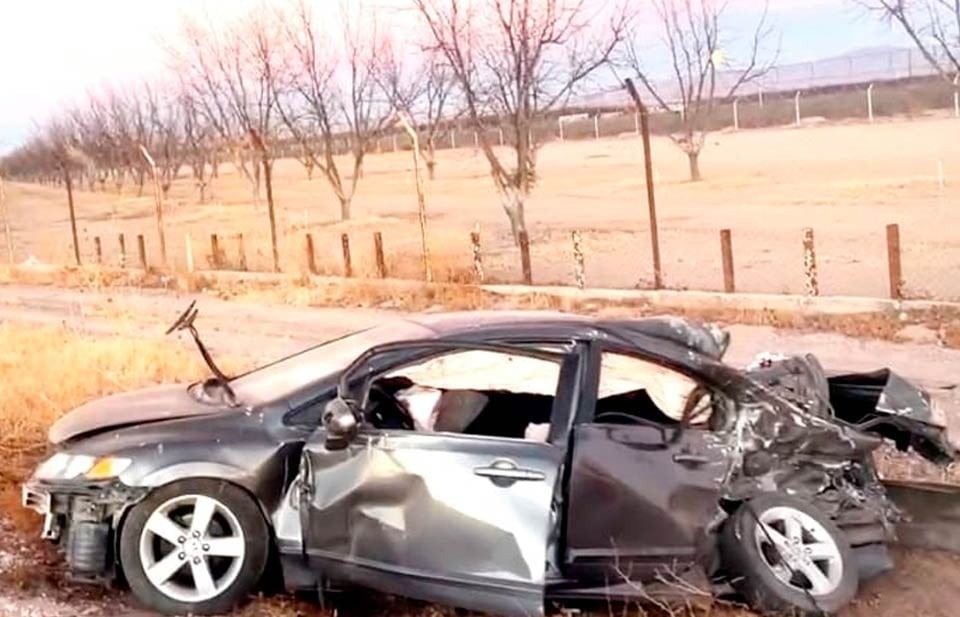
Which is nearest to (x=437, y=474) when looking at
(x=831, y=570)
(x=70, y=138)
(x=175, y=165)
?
(x=831, y=570)

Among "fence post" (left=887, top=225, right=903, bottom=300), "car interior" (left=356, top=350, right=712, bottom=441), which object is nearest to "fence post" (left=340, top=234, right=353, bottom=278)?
"fence post" (left=887, top=225, right=903, bottom=300)

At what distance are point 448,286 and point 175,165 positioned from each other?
171 feet

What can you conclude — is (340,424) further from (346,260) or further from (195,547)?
(346,260)

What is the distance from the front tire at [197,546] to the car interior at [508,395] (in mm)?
709

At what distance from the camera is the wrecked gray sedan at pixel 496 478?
4.94m

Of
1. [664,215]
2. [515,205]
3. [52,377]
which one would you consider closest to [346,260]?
[515,205]

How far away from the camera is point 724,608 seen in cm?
514

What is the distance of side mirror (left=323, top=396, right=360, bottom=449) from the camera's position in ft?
16.4

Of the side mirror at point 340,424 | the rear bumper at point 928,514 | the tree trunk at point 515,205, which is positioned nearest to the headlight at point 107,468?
the side mirror at point 340,424

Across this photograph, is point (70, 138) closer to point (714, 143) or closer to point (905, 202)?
point (714, 143)

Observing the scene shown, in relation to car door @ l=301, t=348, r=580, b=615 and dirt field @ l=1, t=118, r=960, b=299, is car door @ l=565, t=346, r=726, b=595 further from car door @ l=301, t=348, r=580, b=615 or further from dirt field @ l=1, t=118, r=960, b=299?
dirt field @ l=1, t=118, r=960, b=299

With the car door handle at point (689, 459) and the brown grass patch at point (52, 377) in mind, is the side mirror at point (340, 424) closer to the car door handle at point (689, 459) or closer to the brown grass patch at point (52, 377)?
the car door handle at point (689, 459)

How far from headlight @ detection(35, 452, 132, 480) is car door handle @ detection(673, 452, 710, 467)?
2.32 meters

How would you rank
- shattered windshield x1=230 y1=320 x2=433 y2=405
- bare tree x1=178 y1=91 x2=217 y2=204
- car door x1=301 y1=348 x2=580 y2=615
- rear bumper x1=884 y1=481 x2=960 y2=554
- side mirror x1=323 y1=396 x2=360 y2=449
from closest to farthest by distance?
car door x1=301 y1=348 x2=580 y2=615
side mirror x1=323 y1=396 x2=360 y2=449
shattered windshield x1=230 y1=320 x2=433 y2=405
rear bumper x1=884 y1=481 x2=960 y2=554
bare tree x1=178 y1=91 x2=217 y2=204
